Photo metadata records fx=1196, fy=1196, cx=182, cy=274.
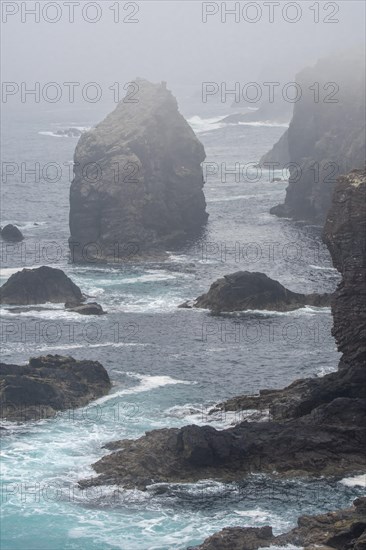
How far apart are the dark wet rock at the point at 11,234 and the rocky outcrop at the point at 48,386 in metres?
56.4

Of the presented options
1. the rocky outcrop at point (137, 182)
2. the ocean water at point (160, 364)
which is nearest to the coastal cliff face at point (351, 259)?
the ocean water at point (160, 364)

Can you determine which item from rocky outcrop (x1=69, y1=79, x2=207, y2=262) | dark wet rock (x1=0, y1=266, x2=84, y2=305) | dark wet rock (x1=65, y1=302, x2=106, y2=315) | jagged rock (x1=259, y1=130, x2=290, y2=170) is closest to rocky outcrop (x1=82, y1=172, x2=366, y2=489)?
dark wet rock (x1=65, y1=302, x2=106, y2=315)

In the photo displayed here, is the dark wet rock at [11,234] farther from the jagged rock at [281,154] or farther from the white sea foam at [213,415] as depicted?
the jagged rock at [281,154]

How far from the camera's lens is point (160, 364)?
294 ft

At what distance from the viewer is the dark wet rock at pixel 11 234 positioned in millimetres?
140738

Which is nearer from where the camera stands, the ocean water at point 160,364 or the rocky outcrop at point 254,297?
the ocean water at point 160,364

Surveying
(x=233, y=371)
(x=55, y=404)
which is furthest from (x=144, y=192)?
(x=55, y=404)

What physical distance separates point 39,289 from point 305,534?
59.1 metres

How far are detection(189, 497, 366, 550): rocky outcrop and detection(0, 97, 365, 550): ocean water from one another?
12.2ft

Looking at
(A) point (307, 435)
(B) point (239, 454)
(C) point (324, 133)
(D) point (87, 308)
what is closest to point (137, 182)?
(C) point (324, 133)

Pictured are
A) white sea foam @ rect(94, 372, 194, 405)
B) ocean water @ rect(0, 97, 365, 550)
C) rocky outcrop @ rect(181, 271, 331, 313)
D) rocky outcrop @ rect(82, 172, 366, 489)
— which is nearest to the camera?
ocean water @ rect(0, 97, 365, 550)

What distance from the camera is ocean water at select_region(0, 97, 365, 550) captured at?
61.5 metres

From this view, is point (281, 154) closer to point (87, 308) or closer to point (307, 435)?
point (87, 308)

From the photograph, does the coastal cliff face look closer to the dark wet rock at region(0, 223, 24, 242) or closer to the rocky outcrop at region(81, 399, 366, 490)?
the rocky outcrop at region(81, 399, 366, 490)
